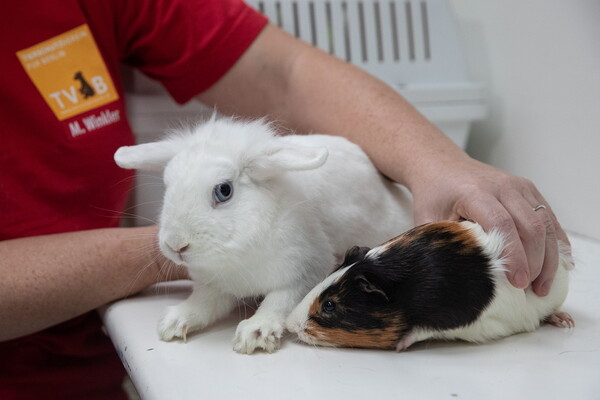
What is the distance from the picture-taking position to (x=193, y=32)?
5.04 ft

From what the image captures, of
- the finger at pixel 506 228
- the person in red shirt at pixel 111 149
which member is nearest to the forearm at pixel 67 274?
the person in red shirt at pixel 111 149

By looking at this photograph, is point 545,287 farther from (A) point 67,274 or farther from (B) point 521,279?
(A) point 67,274

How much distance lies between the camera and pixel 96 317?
4.77 feet

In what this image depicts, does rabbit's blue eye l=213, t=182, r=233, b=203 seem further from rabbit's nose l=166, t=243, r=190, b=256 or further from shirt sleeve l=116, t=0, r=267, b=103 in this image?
shirt sleeve l=116, t=0, r=267, b=103

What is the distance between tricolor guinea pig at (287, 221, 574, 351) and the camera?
0.88m

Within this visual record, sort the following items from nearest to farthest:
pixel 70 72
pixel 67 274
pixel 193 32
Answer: pixel 67 274 → pixel 70 72 → pixel 193 32

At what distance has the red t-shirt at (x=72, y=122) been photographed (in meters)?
1.31

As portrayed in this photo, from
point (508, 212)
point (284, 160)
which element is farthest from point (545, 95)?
point (284, 160)

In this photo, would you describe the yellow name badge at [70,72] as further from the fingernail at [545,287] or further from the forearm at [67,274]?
the fingernail at [545,287]

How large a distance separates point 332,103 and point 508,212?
0.56m

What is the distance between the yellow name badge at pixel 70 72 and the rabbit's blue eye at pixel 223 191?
0.56 meters

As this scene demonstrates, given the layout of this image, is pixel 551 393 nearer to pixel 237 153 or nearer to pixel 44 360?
pixel 237 153

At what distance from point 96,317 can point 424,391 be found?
0.89 meters

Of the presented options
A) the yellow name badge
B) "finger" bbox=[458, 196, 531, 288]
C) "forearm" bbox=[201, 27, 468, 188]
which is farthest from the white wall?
the yellow name badge
